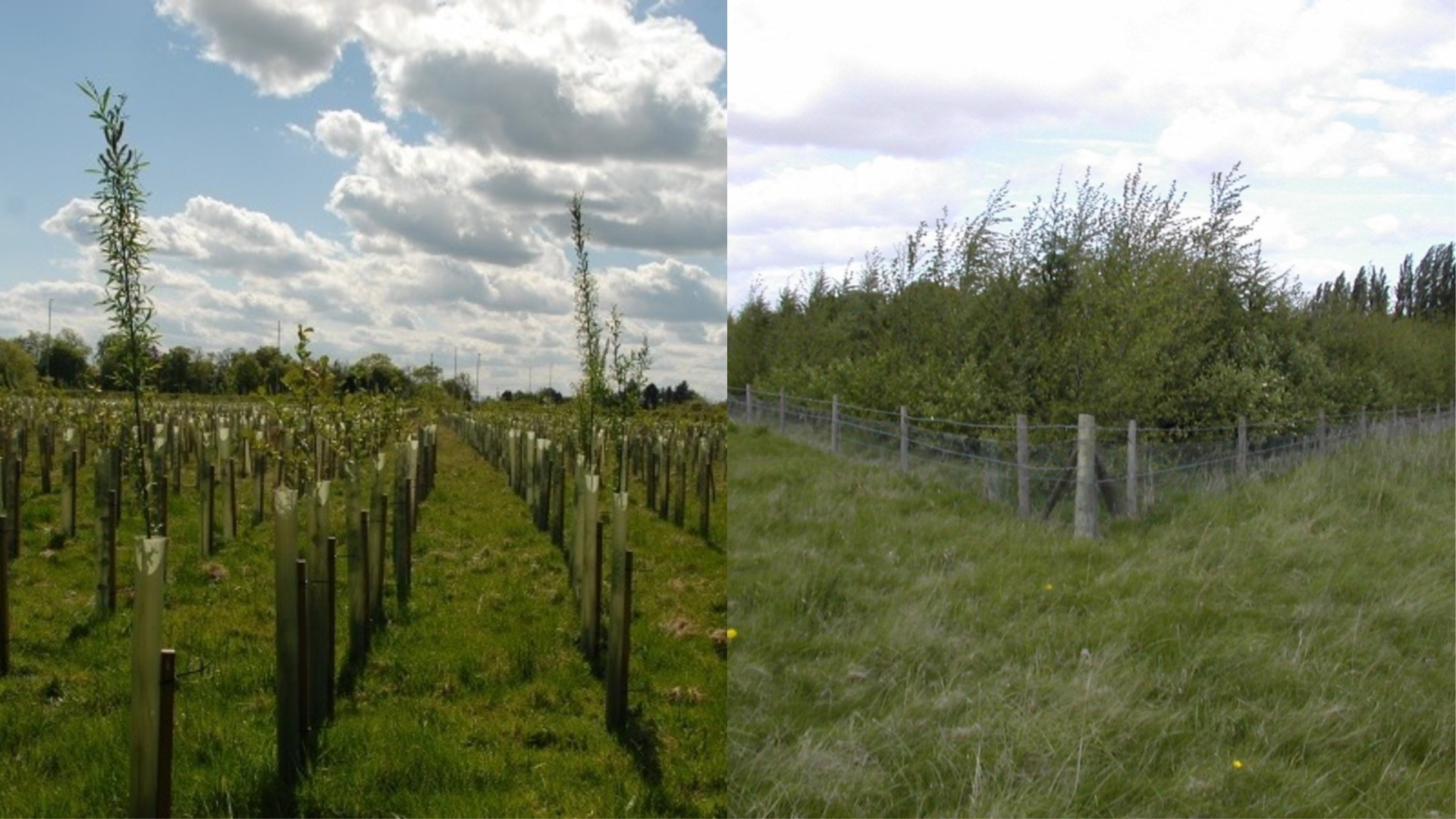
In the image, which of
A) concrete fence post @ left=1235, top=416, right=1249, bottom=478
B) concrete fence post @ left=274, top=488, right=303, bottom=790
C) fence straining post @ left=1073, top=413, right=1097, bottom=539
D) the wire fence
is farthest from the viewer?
concrete fence post @ left=1235, top=416, right=1249, bottom=478

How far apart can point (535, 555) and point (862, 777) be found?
399cm

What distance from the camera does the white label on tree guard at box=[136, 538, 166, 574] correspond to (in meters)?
2.37

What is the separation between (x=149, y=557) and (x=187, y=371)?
3.17m

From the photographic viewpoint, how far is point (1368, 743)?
149 inches

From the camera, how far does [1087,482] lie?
7.40 m

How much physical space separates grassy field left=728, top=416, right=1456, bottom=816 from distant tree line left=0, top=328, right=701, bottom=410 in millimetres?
1960

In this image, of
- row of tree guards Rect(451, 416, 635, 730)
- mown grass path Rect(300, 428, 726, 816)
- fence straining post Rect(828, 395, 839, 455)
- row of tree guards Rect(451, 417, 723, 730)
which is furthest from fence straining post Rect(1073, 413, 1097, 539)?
fence straining post Rect(828, 395, 839, 455)

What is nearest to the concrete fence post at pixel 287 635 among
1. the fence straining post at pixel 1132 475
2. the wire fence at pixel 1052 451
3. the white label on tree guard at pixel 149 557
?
the white label on tree guard at pixel 149 557

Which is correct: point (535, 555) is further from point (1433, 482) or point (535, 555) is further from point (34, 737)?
point (1433, 482)

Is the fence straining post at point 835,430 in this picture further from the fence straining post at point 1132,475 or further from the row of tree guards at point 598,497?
the fence straining post at point 1132,475

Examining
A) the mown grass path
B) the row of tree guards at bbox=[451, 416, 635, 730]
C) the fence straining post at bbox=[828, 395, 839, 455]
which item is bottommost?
the mown grass path

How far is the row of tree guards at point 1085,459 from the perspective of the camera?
7.48 m

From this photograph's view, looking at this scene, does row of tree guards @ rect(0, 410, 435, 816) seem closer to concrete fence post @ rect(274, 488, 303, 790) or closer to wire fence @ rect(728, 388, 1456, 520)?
concrete fence post @ rect(274, 488, 303, 790)

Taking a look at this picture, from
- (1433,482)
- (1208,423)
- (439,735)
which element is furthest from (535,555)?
(1433,482)
